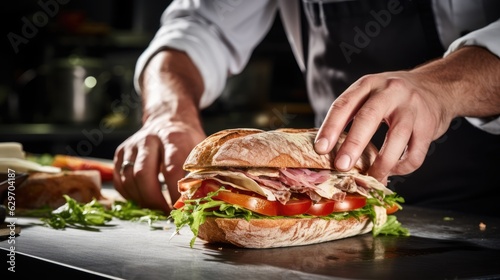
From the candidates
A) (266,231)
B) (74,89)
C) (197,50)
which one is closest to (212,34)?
(197,50)

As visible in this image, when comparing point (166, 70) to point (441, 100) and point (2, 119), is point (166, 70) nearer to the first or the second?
point (441, 100)

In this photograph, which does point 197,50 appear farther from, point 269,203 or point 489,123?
point 269,203

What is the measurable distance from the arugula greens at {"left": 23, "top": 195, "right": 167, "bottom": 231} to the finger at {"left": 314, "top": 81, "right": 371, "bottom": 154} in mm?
522

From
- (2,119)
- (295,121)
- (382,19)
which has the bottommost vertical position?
(295,121)

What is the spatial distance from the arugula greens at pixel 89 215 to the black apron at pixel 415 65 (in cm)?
91

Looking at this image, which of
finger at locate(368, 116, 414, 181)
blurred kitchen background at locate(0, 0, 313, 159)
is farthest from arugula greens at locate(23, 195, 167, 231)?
blurred kitchen background at locate(0, 0, 313, 159)

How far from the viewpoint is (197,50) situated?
2896 mm

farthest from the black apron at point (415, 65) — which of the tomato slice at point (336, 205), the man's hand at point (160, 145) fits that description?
the tomato slice at point (336, 205)

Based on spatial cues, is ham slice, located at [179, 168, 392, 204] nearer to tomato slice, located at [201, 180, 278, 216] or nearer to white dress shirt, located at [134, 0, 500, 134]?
tomato slice, located at [201, 180, 278, 216]

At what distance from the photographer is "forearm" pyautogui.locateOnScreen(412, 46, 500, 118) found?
1.93 metres

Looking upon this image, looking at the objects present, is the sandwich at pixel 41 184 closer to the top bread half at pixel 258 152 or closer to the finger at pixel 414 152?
the top bread half at pixel 258 152

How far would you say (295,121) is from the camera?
20.9 feet

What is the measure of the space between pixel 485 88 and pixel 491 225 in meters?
0.36

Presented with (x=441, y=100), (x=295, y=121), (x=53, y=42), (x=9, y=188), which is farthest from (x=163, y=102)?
(x=53, y=42)
